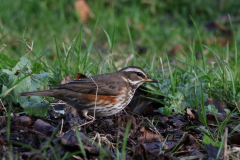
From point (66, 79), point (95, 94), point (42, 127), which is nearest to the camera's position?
point (42, 127)

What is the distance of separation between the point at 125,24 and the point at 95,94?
6.74m

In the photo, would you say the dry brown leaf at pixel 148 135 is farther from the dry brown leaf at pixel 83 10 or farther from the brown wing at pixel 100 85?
the dry brown leaf at pixel 83 10

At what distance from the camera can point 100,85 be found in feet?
18.7

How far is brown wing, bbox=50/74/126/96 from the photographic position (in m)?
5.52

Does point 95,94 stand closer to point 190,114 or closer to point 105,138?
point 105,138

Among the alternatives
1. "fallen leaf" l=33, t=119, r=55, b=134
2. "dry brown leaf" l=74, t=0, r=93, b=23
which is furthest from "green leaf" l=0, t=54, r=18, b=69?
"dry brown leaf" l=74, t=0, r=93, b=23

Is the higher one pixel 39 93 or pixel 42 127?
pixel 39 93

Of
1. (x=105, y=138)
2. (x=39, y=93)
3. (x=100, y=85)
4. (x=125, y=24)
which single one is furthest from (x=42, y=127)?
(x=125, y=24)

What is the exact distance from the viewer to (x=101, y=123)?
17.1 feet

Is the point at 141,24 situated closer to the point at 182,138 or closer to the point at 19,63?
the point at 19,63

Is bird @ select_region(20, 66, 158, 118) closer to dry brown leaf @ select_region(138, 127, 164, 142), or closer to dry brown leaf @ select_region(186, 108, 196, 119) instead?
dry brown leaf @ select_region(138, 127, 164, 142)

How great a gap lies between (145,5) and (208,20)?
263 centimetres

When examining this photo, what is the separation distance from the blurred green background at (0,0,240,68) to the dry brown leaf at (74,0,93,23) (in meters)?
0.10

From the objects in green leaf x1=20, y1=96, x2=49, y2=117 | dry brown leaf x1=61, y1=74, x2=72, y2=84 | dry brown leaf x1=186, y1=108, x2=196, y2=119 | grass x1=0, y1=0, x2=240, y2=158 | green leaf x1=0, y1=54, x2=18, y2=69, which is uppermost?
grass x1=0, y1=0, x2=240, y2=158
